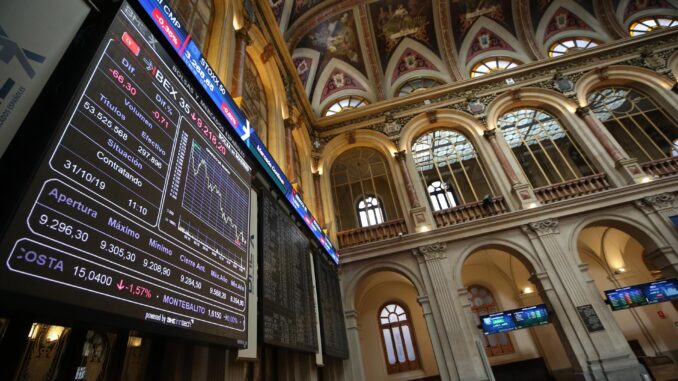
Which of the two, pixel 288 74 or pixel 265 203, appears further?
pixel 288 74

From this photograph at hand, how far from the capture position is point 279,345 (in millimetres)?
4102

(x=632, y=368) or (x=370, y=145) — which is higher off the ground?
(x=370, y=145)

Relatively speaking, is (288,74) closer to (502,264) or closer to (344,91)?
(344,91)

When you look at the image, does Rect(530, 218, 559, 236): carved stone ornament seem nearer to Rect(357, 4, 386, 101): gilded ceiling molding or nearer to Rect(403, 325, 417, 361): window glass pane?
Rect(403, 325, 417, 361): window glass pane

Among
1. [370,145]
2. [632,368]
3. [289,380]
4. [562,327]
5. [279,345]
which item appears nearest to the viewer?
[279,345]

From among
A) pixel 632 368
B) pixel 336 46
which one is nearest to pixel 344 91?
pixel 336 46

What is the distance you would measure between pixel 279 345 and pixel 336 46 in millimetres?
12345

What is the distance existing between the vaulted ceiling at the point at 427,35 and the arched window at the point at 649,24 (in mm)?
215

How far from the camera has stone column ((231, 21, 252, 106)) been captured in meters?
5.93

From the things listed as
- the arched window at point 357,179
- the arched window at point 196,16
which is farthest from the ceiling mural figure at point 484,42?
the arched window at point 196,16

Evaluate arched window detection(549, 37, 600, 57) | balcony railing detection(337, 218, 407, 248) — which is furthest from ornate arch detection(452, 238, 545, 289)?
arched window detection(549, 37, 600, 57)

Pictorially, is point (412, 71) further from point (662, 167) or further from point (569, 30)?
point (662, 167)

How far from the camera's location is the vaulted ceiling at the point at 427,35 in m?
12.7

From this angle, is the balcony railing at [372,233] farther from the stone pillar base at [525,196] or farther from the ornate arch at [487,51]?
the ornate arch at [487,51]
